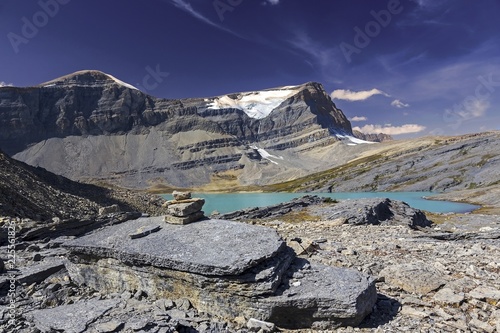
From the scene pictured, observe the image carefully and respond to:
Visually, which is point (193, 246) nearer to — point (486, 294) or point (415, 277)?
point (415, 277)

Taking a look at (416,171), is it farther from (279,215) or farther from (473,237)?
(473,237)

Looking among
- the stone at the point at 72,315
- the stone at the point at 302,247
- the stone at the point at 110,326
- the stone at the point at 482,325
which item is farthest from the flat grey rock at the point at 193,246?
the stone at the point at 482,325

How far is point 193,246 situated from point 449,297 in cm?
880

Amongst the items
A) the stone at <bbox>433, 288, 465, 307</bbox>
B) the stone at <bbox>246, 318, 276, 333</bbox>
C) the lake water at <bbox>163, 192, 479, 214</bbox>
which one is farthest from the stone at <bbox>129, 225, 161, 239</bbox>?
the lake water at <bbox>163, 192, 479, 214</bbox>

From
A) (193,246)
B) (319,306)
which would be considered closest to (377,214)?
(319,306)

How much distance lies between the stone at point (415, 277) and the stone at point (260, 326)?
571cm

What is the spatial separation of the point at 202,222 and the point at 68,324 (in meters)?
5.68

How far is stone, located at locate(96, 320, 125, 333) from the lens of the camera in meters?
8.95

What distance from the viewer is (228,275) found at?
33.1 ft

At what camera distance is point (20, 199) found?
1144 inches

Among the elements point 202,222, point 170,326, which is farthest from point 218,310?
point 202,222

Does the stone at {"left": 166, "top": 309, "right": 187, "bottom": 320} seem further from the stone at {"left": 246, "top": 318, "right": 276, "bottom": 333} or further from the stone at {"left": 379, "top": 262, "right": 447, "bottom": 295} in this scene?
the stone at {"left": 379, "top": 262, "right": 447, "bottom": 295}

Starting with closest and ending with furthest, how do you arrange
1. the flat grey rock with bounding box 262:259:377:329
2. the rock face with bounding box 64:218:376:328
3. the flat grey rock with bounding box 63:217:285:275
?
the flat grey rock with bounding box 262:259:377:329, the rock face with bounding box 64:218:376:328, the flat grey rock with bounding box 63:217:285:275

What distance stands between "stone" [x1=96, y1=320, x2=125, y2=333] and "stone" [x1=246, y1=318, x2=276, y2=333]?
11.9 feet
